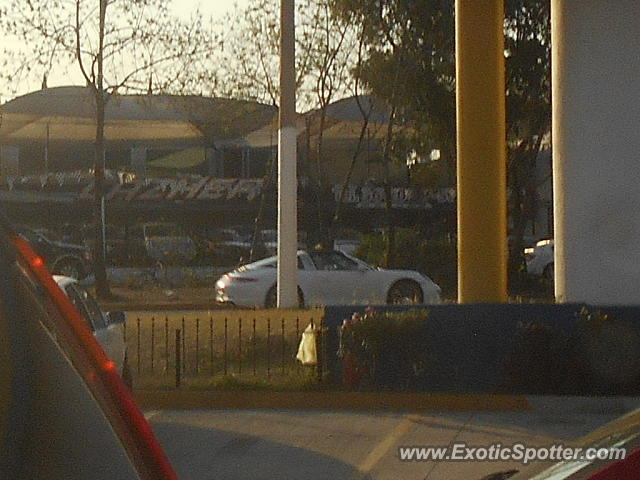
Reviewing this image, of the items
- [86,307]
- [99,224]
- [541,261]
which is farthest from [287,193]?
[541,261]

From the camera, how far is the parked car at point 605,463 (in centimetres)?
232

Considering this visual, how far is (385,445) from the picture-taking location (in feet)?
28.7

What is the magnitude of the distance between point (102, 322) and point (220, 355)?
4264 millimetres

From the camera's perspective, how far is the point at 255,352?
41.9 ft

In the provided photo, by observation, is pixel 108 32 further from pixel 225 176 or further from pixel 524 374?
pixel 225 176

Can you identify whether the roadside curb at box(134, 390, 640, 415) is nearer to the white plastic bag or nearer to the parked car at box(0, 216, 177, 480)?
the white plastic bag

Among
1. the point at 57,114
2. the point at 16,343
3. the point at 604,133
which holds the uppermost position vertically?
the point at 57,114

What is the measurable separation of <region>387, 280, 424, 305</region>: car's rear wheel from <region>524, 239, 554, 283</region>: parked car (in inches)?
397

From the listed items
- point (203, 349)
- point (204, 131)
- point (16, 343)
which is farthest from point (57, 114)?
point (16, 343)

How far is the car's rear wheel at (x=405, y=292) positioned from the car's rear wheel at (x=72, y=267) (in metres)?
8.68

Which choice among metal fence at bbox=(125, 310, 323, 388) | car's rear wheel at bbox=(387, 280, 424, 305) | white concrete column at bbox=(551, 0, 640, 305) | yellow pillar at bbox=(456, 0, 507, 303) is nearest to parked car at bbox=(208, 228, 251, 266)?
car's rear wheel at bbox=(387, 280, 424, 305)

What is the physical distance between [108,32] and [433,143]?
9889 millimetres

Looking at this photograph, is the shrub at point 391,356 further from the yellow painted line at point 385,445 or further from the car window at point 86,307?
the car window at point 86,307

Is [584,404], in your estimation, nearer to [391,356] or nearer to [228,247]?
[391,356]
